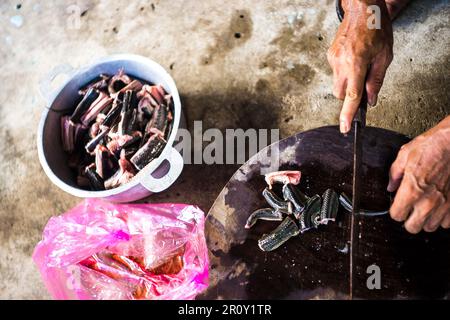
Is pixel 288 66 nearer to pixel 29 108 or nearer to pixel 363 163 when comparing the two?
pixel 363 163

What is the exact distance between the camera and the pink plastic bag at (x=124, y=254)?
254 cm

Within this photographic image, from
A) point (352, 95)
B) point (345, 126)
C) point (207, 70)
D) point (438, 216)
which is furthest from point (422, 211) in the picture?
point (207, 70)

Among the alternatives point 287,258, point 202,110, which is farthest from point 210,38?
point 287,258

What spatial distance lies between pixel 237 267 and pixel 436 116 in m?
1.75

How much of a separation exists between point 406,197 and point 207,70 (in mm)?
1897

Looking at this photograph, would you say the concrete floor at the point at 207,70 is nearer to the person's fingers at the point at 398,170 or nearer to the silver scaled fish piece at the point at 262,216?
the silver scaled fish piece at the point at 262,216

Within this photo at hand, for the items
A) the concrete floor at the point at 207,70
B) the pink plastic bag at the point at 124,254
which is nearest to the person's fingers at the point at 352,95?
the concrete floor at the point at 207,70

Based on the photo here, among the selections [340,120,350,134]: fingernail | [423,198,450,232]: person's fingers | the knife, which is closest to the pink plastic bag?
the knife

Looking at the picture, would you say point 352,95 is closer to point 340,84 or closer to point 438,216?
point 340,84

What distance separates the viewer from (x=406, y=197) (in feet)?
6.77

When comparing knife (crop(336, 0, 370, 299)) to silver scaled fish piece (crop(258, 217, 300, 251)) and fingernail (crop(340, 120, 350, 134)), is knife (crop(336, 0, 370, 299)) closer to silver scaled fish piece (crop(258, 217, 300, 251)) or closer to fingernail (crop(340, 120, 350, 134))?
fingernail (crop(340, 120, 350, 134))

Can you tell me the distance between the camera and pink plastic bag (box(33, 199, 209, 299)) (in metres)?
2.54

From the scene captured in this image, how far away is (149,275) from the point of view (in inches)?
101

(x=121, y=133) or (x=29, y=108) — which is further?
(x=29, y=108)
